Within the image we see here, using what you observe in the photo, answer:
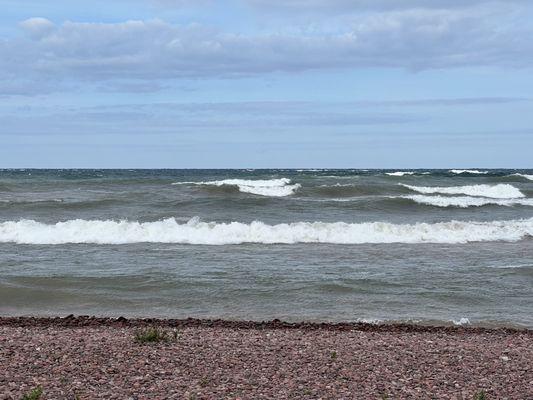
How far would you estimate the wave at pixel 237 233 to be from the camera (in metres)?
18.5

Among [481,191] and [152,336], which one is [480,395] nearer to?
[152,336]

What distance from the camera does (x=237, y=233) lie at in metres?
19.1

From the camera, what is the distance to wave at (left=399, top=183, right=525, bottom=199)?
38.6 meters

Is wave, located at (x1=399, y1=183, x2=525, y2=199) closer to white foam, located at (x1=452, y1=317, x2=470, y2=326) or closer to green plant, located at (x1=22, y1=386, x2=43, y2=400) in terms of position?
white foam, located at (x1=452, y1=317, x2=470, y2=326)

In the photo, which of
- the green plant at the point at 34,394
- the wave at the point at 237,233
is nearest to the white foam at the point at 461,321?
the green plant at the point at 34,394

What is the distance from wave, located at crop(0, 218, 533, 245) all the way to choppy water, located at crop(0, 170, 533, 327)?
5 cm

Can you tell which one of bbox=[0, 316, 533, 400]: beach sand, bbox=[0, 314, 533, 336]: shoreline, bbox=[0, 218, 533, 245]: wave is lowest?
bbox=[0, 314, 533, 336]: shoreline

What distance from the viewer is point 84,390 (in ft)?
19.2

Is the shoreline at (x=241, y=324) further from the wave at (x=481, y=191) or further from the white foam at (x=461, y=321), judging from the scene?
the wave at (x=481, y=191)

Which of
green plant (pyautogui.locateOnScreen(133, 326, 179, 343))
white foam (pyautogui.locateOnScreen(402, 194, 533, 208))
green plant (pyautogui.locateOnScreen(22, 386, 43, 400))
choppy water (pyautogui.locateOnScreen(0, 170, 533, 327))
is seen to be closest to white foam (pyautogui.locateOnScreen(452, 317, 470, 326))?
choppy water (pyautogui.locateOnScreen(0, 170, 533, 327))

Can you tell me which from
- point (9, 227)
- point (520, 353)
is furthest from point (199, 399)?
point (9, 227)

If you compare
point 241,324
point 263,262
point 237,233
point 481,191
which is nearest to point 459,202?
point 481,191

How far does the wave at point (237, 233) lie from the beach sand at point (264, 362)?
9.50 metres

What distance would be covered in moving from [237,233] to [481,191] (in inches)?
997
